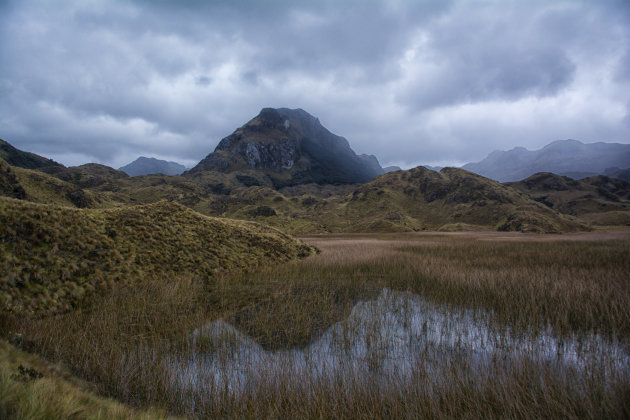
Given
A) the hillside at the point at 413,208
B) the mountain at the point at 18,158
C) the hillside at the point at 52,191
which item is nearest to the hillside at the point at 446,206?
the hillside at the point at 413,208

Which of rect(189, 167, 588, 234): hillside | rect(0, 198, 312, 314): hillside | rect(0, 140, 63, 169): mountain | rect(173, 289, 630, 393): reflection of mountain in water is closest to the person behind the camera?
rect(173, 289, 630, 393): reflection of mountain in water

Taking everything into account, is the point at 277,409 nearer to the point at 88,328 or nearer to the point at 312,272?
the point at 88,328

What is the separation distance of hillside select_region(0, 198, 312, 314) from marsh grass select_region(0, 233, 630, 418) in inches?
46.0

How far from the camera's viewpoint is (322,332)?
670cm

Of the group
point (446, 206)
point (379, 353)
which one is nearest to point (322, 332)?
point (379, 353)

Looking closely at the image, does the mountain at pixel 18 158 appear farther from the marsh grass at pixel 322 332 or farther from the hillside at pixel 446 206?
the marsh grass at pixel 322 332

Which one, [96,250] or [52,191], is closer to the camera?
[96,250]

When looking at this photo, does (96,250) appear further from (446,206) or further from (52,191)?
(446,206)

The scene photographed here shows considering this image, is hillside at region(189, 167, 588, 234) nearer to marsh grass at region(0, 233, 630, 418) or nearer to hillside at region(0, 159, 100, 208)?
hillside at region(0, 159, 100, 208)

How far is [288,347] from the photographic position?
5.75 meters

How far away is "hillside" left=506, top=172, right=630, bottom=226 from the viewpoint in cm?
9071

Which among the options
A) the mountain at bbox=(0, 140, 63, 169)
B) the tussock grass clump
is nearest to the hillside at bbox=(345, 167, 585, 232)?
the tussock grass clump

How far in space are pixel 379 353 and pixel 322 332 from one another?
5.41 feet

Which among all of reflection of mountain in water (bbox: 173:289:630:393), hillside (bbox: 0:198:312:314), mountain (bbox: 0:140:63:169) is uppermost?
mountain (bbox: 0:140:63:169)
